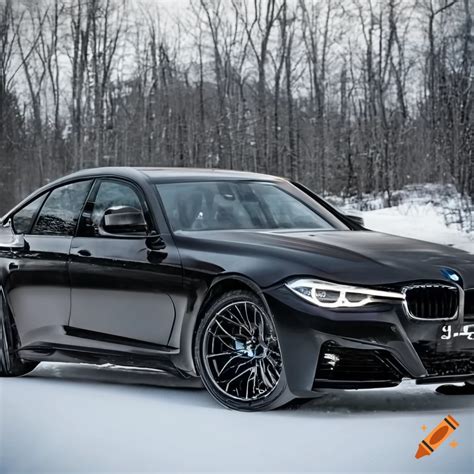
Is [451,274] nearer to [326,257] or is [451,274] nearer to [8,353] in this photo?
[326,257]

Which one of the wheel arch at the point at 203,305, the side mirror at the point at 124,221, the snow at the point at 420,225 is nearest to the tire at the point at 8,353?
the side mirror at the point at 124,221

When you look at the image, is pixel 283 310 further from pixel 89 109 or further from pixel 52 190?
pixel 89 109

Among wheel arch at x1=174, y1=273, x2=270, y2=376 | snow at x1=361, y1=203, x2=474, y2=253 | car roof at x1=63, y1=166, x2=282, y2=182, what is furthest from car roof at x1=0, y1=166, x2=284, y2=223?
snow at x1=361, y1=203, x2=474, y2=253

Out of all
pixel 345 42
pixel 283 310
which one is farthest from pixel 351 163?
pixel 283 310

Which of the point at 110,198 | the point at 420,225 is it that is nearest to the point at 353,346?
the point at 110,198

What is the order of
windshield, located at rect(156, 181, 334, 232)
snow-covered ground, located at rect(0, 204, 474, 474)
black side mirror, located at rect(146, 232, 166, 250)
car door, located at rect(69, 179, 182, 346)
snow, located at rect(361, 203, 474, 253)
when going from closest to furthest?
snow-covered ground, located at rect(0, 204, 474, 474) → car door, located at rect(69, 179, 182, 346) → black side mirror, located at rect(146, 232, 166, 250) → windshield, located at rect(156, 181, 334, 232) → snow, located at rect(361, 203, 474, 253)

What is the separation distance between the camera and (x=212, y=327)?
234 inches

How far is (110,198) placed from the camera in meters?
7.32

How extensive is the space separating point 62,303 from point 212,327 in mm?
1673

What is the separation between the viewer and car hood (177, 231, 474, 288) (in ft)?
18.4

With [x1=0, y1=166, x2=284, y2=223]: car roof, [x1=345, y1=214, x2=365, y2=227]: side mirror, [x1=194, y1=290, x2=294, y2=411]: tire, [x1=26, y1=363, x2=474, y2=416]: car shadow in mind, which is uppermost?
[x1=0, y1=166, x2=284, y2=223]: car roof

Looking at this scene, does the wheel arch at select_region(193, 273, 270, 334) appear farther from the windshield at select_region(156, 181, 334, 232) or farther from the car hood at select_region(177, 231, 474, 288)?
the windshield at select_region(156, 181, 334, 232)

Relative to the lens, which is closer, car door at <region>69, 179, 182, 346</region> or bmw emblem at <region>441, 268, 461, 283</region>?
bmw emblem at <region>441, 268, 461, 283</region>

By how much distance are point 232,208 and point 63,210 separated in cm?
147
